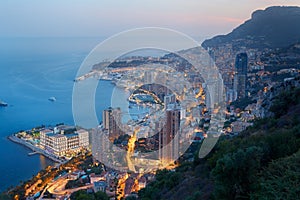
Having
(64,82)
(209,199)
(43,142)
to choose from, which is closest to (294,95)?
(209,199)

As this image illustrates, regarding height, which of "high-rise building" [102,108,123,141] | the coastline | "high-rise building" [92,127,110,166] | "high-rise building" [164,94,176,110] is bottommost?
the coastline

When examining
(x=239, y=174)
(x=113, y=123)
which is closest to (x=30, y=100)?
(x=113, y=123)

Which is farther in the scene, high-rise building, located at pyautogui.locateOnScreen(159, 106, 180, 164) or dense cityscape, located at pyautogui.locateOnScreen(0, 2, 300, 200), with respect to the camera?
high-rise building, located at pyautogui.locateOnScreen(159, 106, 180, 164)

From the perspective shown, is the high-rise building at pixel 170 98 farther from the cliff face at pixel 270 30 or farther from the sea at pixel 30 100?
the cliff face at pixel 270 30

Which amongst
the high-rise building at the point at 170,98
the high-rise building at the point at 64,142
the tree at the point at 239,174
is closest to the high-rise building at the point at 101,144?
the high-rise building at the point at 170,98

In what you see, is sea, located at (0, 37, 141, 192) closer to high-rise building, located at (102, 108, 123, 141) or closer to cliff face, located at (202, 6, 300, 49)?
high-rise building, located at (102, 108, 123, 141)

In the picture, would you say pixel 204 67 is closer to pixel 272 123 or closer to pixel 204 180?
pixel 272 123

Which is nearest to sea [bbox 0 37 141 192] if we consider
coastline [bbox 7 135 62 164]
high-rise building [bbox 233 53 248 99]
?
coastline [bbox 7 135 62 164]
